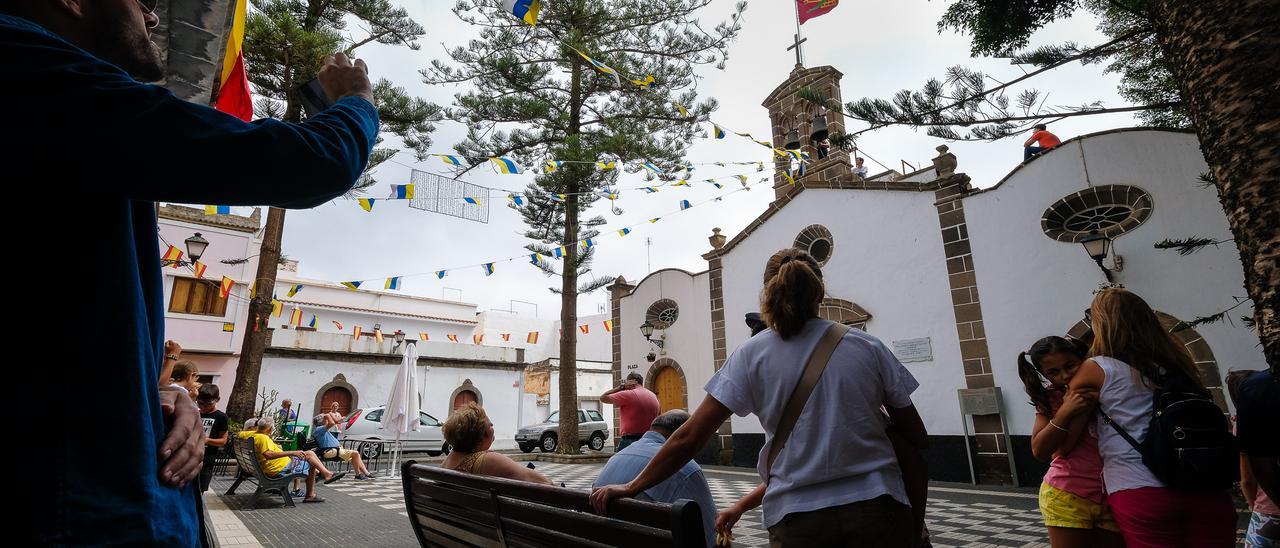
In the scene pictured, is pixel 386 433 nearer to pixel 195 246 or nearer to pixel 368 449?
pixel 368 449

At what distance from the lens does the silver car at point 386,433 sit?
14.4 metres

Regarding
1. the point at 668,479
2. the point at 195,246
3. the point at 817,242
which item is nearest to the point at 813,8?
the point at 817,242

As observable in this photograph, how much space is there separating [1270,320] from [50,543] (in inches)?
120

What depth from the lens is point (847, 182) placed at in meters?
11.7

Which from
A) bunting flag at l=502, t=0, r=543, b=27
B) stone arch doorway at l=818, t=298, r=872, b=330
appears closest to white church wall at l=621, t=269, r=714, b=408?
stone arch doorway at l=818, t=298, r=872, b=330

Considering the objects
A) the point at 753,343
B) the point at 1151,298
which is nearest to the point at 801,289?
the point at 753,343

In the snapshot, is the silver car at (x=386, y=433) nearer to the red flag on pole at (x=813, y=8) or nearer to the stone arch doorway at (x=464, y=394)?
the stone arch doorway at (x=464, y=394)

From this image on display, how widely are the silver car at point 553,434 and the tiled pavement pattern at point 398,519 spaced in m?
7.90

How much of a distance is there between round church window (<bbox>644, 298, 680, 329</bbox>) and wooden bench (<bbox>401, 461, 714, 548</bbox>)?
38.4 feet

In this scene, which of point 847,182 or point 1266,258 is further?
point 847,182

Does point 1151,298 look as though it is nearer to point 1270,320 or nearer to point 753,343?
point 1270,320

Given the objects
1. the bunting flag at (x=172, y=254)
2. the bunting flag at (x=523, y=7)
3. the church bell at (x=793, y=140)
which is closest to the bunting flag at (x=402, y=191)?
the bunting flag at (x=523, y=7)

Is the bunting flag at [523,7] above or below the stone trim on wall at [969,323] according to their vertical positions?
above

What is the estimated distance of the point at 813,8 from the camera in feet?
36.6
